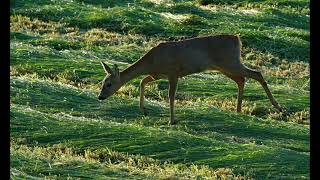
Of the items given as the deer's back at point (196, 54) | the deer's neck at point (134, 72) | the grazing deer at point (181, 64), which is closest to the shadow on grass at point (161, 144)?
the grazing deer at point (181, 64)

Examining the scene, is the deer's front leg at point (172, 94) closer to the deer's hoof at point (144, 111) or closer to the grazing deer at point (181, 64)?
the grazing deer at point (181, 64)

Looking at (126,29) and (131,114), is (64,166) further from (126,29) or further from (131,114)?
(126,29)

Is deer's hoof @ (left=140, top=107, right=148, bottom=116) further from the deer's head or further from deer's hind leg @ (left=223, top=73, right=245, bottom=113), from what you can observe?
deer's hind leg @ (left=223, top=73, right=245, bottom=113)

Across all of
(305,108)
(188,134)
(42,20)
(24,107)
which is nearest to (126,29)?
(42,20)

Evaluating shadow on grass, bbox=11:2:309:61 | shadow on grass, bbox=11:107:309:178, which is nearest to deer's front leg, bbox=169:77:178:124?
shadow on grass, bbox=11:107:309:178

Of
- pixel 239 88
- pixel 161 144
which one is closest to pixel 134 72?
pixel 239 88

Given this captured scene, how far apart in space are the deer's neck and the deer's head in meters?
0.20

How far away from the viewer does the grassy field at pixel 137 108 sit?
45.8ft

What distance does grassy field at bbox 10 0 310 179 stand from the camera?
549 inches

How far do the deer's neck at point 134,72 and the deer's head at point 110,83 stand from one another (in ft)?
0.67

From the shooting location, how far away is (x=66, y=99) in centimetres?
2077
